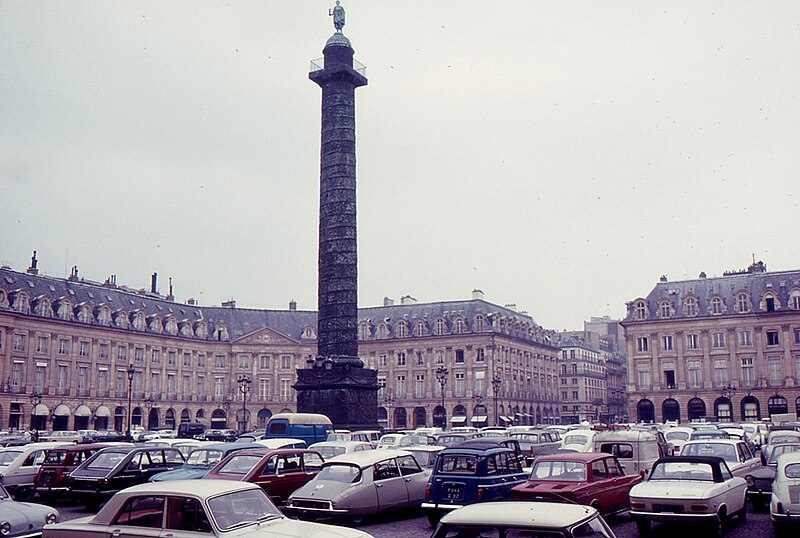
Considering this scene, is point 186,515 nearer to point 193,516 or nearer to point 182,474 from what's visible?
point 193,516

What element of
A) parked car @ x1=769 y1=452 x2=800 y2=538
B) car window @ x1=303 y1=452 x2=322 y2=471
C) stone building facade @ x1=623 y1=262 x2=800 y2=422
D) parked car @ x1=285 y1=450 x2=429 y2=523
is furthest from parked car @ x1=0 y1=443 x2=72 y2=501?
stone building facade @ x1=623 y1=262 x2=800 y2=422

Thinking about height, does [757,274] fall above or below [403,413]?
above

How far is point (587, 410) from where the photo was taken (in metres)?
93.6

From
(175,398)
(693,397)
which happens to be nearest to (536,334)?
(693,397)

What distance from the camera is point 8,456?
64.5ft

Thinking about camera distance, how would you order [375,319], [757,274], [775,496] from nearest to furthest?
1. [775,496]
2. [757,274]
3. [375,319]

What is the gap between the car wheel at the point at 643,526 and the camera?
12806 mm

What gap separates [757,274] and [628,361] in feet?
41.6

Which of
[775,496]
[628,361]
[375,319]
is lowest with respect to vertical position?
[775,496]

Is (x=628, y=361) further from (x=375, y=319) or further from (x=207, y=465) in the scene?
(x=207, y=465)

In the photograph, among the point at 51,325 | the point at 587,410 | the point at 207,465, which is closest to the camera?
the point at 207,465

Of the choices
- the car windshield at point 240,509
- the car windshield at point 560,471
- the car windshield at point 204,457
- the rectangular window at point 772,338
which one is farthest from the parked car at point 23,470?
the rectangular window at point 772,338

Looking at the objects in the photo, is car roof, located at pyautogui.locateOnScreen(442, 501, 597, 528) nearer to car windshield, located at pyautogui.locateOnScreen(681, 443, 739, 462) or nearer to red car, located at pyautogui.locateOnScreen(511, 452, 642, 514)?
red car, located at pyautogui.locateOnScreen(511, 452, 642, 514)

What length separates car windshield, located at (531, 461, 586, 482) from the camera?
43.6 feet
